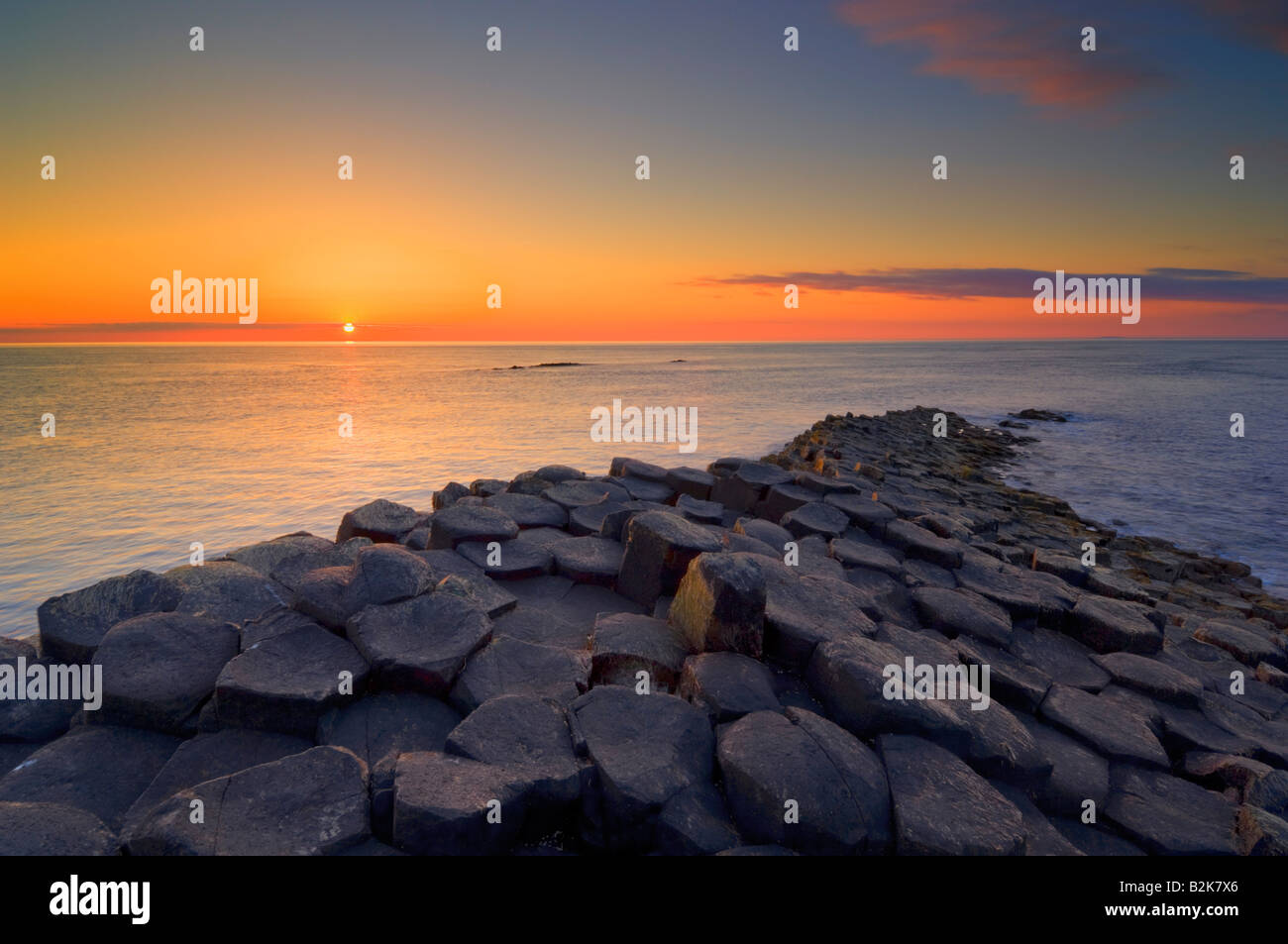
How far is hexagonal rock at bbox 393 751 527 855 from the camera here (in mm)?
2475

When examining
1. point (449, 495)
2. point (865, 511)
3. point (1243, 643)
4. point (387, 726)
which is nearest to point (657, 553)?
point (387, 726)

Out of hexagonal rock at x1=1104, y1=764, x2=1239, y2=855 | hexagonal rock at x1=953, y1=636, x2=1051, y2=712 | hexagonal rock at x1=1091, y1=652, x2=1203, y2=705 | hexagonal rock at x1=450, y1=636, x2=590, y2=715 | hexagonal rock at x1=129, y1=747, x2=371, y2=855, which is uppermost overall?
hexagonal rock at x1=450, y1=636, x2=590, y2=715

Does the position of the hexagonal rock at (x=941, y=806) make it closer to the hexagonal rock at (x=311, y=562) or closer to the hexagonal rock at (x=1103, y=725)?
the hexagonal rock at (x=1103, y=725)

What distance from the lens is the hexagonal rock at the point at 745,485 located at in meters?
7.36

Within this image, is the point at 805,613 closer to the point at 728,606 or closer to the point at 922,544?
the point at 728,606

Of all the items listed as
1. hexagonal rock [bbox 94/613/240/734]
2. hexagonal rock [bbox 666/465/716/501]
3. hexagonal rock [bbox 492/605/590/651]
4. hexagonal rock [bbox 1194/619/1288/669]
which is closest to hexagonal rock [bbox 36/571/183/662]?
hexagonal rock [bbox 94/613/240/734]

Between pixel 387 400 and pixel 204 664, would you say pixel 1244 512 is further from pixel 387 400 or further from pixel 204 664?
pixel 387 400

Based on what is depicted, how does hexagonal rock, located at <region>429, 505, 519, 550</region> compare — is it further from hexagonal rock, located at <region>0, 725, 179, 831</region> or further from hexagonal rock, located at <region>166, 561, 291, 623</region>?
hexagonal rock, located at <region>0, 725, 179, 831</region>

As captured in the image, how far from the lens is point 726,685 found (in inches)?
134

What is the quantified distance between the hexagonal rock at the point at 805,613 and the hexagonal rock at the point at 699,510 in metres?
2.04

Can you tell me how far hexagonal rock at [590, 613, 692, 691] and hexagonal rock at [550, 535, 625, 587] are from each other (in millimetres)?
1104

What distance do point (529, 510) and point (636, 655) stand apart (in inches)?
113

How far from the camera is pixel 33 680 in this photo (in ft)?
11.9
